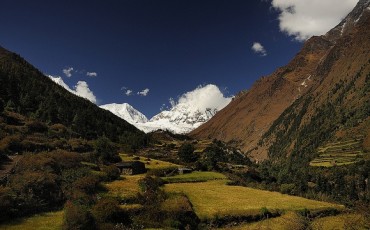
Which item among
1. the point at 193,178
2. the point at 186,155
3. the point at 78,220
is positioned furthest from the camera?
the point at 186,155

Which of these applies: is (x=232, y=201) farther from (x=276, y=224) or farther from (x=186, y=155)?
(x=186, y=155)

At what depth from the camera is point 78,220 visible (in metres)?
40.6

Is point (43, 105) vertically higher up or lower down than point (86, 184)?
higher up

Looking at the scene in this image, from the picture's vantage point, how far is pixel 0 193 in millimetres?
44000

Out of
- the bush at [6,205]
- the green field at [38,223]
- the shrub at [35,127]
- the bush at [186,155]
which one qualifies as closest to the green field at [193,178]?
the bush at [186,155]

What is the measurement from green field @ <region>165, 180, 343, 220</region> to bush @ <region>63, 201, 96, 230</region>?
54.9 ft

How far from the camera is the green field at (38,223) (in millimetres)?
40372

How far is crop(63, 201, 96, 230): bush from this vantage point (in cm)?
4022

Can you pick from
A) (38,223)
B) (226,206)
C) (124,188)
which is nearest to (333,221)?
(226,206)

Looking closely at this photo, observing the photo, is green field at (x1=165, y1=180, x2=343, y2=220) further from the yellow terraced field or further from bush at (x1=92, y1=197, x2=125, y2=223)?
bush at (x1=92, y1=197, x2=125, y2=223)

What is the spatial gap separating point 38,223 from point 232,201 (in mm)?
30756

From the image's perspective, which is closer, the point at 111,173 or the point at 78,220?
the point at 78,220

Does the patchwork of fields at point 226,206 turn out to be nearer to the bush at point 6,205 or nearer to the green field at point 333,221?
the green field at point 333,221

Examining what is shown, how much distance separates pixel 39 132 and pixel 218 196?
180 ft
